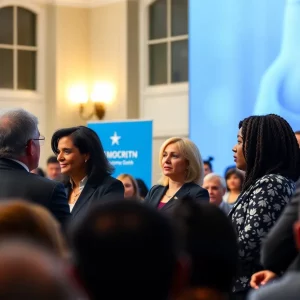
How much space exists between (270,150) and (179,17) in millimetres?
10147

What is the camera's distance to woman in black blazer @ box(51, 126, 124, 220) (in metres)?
5.02

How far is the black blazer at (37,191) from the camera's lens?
4.13m

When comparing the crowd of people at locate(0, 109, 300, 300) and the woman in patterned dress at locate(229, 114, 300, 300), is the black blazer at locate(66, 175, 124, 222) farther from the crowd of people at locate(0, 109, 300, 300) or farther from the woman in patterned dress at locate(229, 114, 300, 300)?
the woman in patterned dress at locate(229, 114, 300, 300)

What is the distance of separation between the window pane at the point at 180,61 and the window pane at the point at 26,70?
2.32 meters

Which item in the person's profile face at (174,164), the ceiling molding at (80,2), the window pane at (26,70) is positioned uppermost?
the ceiling molding at (80,2)

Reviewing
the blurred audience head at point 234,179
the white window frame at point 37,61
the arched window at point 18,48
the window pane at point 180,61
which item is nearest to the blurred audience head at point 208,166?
the blurred audience head at point 234,179

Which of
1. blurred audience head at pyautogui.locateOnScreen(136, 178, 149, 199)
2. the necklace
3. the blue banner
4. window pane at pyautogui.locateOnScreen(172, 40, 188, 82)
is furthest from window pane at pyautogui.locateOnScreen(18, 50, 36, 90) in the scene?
the necklace

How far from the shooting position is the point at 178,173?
5344 mm

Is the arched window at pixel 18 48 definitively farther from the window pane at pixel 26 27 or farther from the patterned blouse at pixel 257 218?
the patterned blouse at pixel 257 218

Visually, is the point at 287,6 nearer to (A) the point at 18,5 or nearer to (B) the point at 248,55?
(B) the point at 248,55

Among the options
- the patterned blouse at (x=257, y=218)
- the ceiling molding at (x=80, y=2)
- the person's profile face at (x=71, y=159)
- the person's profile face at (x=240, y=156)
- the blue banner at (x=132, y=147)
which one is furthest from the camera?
the ceiling molding at (x=80, y=2)

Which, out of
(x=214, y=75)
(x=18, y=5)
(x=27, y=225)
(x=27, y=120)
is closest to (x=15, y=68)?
(x=18, y=5)

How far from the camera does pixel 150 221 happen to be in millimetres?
1762

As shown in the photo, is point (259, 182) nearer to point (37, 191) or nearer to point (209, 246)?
point (37, 191)
